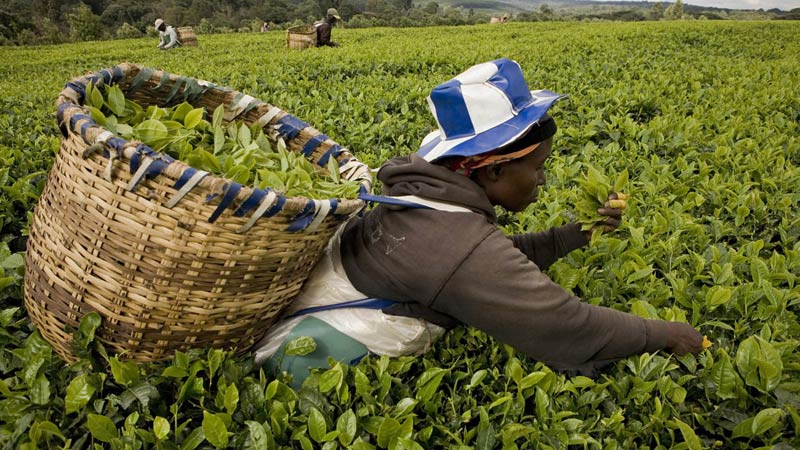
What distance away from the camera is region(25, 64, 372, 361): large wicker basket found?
1.37 meters

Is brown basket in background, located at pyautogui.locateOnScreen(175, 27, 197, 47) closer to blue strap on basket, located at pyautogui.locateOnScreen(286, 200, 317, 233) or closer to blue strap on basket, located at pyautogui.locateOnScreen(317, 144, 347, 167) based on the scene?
blue strap on basket, located at pyautogui.locateOnScreen(317, 144, 347, 167)

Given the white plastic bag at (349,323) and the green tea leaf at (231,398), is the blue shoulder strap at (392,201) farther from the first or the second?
the green tea leaf at (231,398)

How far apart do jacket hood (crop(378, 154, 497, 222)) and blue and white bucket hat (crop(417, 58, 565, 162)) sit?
0.05 metres

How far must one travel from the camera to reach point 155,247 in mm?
1433

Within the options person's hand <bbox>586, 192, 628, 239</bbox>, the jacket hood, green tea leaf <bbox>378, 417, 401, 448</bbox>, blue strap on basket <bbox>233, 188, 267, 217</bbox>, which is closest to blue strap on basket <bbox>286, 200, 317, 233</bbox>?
blue strap on basket <bbox>233, 188, 267, 217</bbox>

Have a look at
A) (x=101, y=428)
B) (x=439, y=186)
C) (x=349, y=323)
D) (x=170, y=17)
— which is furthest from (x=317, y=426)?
(x=170, y=17)

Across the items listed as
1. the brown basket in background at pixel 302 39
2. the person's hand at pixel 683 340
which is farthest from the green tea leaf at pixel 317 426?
the brown basket in background at pixel 302 39

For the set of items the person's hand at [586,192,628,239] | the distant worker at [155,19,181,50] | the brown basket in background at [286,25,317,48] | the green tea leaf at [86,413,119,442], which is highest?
the person's hand at [586,192,628,239]

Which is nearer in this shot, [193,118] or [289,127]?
[193,118]

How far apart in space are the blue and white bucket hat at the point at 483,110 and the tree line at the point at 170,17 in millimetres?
23851

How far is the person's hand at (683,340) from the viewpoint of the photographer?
171 cm

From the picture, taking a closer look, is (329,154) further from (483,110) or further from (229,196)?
(229,196)

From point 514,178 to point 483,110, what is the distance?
0.26 m

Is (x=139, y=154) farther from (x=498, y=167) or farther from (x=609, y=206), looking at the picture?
(x=609, y=206)
